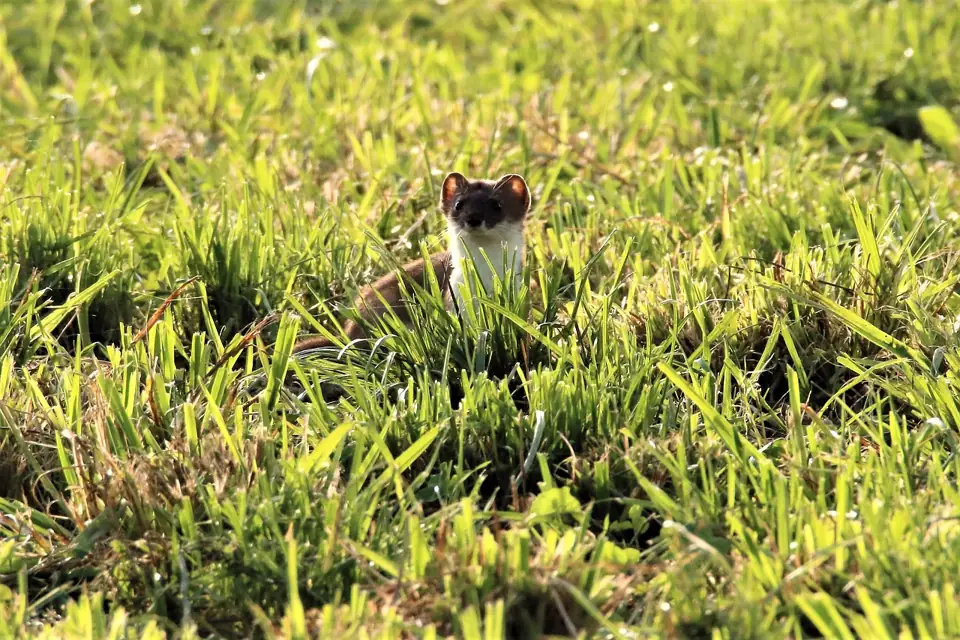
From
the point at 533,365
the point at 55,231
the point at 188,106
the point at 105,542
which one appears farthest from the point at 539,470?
the point at 188,106

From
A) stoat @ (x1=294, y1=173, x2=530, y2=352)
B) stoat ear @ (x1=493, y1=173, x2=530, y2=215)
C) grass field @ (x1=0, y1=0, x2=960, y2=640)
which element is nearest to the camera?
grass field @ (x1=0, y1=0, x2=960, y2=640)

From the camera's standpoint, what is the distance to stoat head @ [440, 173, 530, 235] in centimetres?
499

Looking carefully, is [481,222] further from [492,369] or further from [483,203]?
[492,369]

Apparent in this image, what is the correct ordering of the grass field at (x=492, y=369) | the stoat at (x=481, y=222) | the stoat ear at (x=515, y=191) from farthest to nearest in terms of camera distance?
the stoat ear at (x=515, y=191), the stoat at (x=481, y=222), the grass field at (x=492, y=369)

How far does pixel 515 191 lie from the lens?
5117 millimetres

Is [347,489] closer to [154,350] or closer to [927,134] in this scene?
[154,350]

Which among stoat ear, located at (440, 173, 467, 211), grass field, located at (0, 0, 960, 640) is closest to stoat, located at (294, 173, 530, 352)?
stoat ear, located at (440, 173, 467, 211)

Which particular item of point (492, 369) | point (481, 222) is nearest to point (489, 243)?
point (481, 222)

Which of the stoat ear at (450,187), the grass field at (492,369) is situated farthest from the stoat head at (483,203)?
the grass field at (492,369)

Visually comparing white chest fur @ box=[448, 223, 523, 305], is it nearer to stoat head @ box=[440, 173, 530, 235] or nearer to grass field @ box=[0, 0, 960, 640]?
stoat head @ box=[440, 173, 530, 235]

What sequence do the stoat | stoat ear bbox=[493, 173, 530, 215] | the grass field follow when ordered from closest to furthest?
the grass field, the stoat, stoat ear bbox=[493, 173, 530, 215]

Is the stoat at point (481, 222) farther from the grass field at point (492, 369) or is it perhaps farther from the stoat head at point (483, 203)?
the grass field at point (492, 369)

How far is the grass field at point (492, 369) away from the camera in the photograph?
9.70ft

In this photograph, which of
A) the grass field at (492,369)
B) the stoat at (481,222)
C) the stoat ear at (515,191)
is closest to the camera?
the grass field at (492,369)
